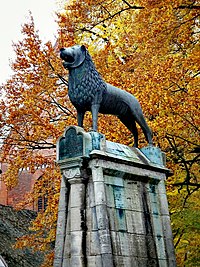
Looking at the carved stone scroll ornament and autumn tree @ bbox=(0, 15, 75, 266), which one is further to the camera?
autumn tree @ bbox=(0, 15, 75, 266)

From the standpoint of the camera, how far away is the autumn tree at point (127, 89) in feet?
40.5

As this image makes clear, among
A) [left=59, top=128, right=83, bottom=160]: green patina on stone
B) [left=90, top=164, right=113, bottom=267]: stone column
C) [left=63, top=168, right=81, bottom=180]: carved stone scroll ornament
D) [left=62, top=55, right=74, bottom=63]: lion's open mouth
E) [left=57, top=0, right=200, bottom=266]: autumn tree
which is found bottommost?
[left=90, top=164, right=113, bottom=267]: stone column

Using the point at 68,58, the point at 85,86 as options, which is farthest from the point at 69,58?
the point at 85,86

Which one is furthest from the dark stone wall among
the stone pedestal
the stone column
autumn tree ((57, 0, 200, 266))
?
the stone column

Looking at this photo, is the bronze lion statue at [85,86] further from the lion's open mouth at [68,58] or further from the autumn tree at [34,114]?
the autumn tree at [34,114]

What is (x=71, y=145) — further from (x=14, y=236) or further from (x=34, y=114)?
(x=14, y=236)

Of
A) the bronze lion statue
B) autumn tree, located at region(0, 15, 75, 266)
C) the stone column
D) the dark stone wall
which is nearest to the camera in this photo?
the stone column

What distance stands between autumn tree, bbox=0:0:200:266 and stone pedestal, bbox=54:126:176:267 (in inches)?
165

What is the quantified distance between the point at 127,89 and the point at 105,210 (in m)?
6.63

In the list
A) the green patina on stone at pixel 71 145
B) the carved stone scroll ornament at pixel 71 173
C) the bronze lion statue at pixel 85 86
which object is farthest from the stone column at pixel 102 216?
the bronze lion statue at pixel 85 86

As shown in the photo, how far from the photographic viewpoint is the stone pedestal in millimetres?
6879

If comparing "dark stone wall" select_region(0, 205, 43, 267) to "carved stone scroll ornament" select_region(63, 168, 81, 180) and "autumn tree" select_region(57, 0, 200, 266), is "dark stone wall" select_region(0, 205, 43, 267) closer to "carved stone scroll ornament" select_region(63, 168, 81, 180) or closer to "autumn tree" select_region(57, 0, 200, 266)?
"autumn tree" select_region(57, 0, 200, 266)

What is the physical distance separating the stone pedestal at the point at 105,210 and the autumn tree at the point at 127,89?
4.19 meters

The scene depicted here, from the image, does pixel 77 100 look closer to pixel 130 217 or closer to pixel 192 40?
pixel 130 217
